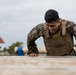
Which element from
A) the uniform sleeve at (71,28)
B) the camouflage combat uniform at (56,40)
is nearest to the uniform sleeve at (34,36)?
the camouflage combat uniform at (56,40)

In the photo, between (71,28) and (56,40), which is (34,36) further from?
(71,28)

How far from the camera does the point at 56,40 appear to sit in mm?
5594

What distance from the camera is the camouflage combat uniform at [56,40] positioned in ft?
17.9

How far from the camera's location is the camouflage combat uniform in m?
5.47

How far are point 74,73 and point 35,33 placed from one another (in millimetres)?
4154

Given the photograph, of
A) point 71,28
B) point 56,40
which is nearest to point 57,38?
point 56,40

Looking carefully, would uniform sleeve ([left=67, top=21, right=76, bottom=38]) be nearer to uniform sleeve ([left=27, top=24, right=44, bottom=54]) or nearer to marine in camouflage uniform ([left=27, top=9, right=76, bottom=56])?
marine in camouflage uniform ([left=27, top=9, right=76, bottom=56])

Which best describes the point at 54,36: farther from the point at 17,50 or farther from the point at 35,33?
the point at 17,50

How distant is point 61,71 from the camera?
1464mm

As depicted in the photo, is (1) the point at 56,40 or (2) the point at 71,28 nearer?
(2) the point at 71,28

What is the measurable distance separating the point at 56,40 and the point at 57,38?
70mm

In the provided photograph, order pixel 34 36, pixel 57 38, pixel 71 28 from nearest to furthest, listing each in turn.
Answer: pixel 71 28, pixel 57 38, pixel 34 36

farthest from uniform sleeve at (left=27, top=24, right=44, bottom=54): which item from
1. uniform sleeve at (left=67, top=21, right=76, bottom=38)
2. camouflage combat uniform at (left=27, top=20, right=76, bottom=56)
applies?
uniform sleeve at (left=67, top=21, right=76, bottom=38)

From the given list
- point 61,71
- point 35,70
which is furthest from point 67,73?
Result: point 35,70
